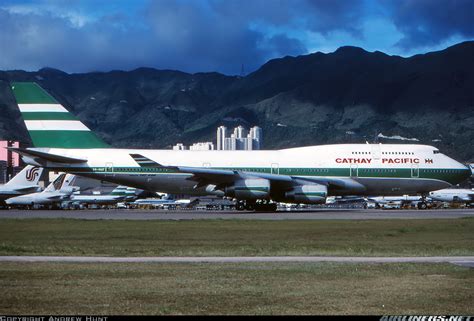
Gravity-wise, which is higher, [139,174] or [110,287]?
[139,174]

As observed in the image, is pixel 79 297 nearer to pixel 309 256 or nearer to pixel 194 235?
pixel 309 256

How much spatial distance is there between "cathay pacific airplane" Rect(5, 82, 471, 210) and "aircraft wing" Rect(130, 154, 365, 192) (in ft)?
0.24

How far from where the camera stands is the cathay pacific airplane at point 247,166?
168ft

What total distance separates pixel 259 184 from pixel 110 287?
35.0m

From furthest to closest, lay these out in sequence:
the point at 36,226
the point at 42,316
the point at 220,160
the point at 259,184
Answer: the point at 220,160 → the point at 259,184 → the point at 36,226 → the point at 42,316

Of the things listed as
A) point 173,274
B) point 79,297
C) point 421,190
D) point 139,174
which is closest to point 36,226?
point 139,174

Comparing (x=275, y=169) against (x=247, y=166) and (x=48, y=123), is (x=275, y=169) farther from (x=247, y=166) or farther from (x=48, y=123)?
(x=48, y=123)

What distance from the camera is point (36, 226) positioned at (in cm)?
3681

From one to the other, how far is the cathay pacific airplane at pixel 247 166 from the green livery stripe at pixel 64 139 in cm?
8

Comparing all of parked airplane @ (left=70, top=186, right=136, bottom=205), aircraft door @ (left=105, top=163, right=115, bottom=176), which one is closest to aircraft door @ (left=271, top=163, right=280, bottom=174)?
aircraft door @ (left=105, top=163, right=115, bottom=176)

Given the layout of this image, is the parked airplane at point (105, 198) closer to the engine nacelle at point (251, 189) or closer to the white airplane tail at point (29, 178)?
the white airplane tail at point (29, 178)

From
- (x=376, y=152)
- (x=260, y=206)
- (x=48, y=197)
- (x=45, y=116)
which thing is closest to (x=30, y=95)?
(x=45, y=116)

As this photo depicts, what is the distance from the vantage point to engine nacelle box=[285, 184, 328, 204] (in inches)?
1962

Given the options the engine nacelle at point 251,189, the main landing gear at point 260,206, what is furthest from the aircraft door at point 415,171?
the engine nacelle at point 251,189
